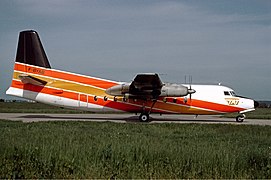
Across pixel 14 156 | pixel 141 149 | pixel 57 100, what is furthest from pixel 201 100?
pixel 14 156

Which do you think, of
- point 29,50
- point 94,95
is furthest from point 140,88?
point 29,50

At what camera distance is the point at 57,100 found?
24.5 metres

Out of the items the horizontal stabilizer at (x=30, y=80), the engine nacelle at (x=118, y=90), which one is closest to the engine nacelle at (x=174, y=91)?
the engine nacelle at (x=118, y=90)

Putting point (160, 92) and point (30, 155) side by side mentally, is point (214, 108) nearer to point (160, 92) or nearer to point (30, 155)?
point (160, 92)

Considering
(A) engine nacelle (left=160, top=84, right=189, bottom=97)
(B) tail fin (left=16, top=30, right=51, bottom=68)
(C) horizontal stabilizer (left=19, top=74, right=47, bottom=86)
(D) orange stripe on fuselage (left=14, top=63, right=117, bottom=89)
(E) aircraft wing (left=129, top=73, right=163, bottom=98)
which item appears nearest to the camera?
(E) aircraft wing (left=129, top=73, right=163, bottom=98)

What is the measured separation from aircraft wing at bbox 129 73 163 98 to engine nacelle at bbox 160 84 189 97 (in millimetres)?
356

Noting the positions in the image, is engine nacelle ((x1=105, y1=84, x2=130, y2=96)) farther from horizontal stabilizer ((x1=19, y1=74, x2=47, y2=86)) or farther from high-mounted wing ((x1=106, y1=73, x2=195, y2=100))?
horizontal stabilizer ((x1=19, y1=74, x2=47, y2=86))

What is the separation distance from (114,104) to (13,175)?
1813 centimetres

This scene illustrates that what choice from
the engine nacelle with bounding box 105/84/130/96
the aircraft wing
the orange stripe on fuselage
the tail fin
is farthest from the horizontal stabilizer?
the aircraft wing

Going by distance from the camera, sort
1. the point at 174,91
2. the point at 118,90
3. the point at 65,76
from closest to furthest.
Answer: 1. the point at 174,91
2. the point at 118,90
3. the point at 65,76

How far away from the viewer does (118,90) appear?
23.5 meters

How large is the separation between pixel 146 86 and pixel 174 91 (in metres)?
1.97

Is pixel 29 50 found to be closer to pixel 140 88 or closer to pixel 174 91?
pixel 140 88

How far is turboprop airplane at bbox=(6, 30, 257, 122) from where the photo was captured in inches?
961
